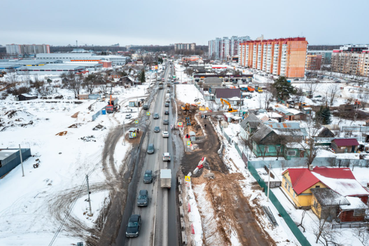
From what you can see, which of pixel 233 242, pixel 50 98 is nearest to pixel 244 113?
pixel 233 242

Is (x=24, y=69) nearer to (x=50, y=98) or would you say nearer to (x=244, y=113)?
(x=50, y=98)

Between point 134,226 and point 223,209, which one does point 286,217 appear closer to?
point 223,209

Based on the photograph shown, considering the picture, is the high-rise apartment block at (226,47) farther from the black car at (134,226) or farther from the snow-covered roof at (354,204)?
the black car at (134,226)

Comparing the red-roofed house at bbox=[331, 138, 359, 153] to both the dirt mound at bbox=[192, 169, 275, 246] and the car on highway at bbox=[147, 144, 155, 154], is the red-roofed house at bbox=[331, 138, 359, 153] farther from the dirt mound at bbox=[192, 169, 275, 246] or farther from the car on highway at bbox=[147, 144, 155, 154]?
the car on highway at bbox=[147, 144, 155, 154]

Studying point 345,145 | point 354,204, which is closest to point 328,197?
point 354,204

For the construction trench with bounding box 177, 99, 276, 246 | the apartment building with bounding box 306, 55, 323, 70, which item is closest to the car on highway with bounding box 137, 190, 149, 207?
the construction trench with bounding box 177, 99, 276, 246
